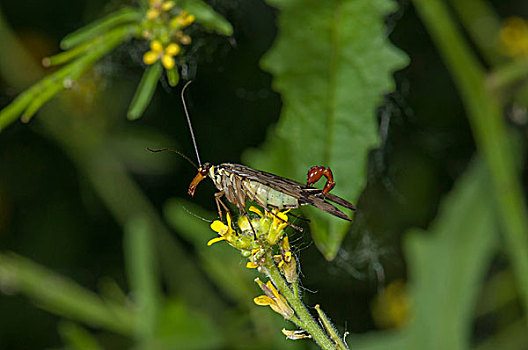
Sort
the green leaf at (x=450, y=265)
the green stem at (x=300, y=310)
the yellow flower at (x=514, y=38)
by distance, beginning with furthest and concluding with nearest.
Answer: the yellow flower at (x=514, y=38)
the green leaf at (x=450, y=265)
the green stem at (x=300, y=310)

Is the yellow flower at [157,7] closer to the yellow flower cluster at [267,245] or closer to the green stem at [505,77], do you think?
the yellow flower cluster at [267,245]

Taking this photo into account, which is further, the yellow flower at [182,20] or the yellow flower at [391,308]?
the yellow flower at [391,308]

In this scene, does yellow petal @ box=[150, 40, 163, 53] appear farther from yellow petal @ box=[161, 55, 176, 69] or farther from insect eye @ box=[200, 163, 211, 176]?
insect eye @ box=[200, 163, 211, 176]

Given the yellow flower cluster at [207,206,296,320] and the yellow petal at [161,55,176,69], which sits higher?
the yellow petal at [161,55,176,69]

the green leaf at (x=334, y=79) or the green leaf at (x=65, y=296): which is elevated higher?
the green leaf at (x=334, y=79)

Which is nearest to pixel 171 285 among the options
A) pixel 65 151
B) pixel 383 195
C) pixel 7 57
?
pixel 65 151

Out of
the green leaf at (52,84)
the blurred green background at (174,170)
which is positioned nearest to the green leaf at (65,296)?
the blurred green background at (174,170)

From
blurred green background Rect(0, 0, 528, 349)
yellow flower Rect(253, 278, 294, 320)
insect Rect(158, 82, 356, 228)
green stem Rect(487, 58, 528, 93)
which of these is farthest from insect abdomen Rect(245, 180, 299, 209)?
blurred green background Rect(0, 0, 528, 349)

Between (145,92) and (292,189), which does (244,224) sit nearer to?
(292,189)
